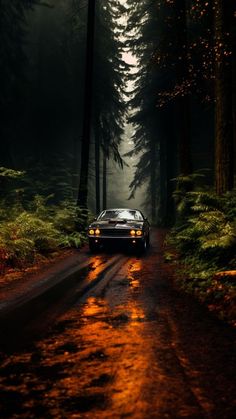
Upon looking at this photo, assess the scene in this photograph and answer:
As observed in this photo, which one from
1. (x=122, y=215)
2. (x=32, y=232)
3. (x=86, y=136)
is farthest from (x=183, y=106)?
(x=32, y=232)

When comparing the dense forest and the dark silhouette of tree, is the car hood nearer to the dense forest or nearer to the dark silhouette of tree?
the dense forest

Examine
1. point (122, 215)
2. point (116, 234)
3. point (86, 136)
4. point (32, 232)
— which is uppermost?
point (86, 136)

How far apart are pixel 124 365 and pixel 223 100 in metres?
8.58

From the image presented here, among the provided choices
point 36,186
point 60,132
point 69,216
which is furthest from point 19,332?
point 60,132

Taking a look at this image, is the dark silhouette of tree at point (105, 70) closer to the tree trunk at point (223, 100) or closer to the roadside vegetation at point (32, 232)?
the roadside vegetation at point (32, 232)

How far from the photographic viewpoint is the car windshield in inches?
644

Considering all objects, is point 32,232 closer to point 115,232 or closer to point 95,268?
point 115,232

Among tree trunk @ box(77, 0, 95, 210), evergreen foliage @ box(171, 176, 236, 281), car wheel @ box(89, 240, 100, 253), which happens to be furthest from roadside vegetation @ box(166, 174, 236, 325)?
tree trunk @ box(77, 0, 95, 210)

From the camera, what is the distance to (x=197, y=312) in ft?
23.4

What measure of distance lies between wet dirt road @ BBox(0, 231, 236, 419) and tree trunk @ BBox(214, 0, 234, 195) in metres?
4.98

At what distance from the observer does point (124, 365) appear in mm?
4746

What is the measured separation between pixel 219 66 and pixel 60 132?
72.0 feet

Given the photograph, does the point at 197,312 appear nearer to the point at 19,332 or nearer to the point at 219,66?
the point at 19,332

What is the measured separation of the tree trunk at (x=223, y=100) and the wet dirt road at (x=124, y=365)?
196 inches
